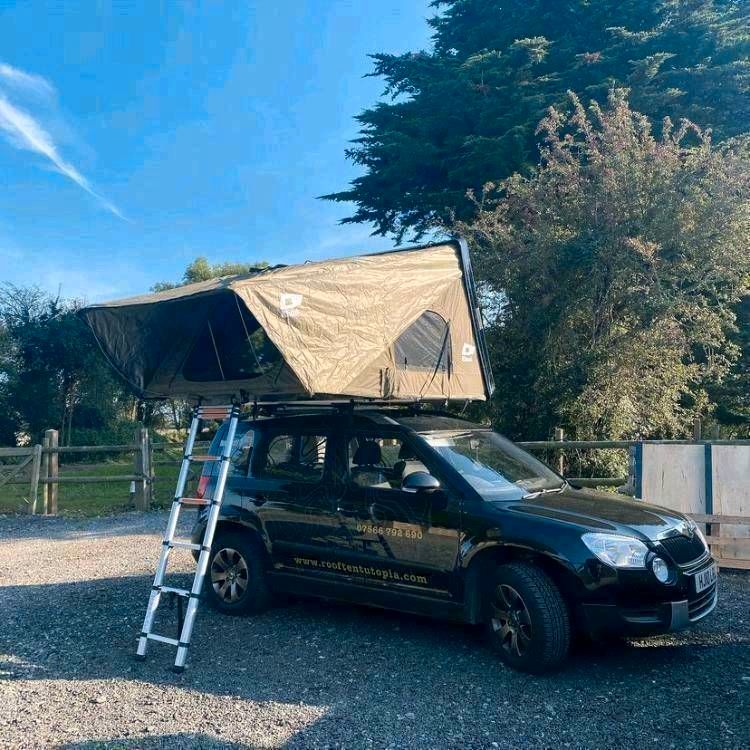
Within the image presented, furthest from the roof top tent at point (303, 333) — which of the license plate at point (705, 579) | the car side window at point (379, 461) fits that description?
the license plate at point (705, 579)

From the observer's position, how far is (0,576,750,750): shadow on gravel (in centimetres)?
454

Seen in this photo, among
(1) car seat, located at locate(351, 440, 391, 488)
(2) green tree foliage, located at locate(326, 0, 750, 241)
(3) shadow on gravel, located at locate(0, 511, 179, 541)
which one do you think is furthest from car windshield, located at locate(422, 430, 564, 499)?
(2) green tree foliage, located at locate(326, 0, 750, 241)

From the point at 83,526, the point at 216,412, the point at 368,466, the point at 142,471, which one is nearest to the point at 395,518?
the point at 368,466

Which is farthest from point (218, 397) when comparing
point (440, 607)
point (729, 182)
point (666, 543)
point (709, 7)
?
point (709, 7)

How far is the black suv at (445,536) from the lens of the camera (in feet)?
16.8

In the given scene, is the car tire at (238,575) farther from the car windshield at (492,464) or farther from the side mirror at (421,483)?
the car windshield at (492,464)

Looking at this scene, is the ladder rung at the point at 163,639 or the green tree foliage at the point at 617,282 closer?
the ladder rung at the point at 163,639

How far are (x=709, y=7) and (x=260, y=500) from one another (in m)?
22.4

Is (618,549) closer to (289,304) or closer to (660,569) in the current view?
(660,569)

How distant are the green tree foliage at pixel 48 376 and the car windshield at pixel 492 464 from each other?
23.9m

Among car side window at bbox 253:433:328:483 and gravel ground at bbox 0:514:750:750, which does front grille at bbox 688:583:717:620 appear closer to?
gravel ground at bbox 0:514:750:750

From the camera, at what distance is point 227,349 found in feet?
21.7

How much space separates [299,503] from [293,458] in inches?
17.9

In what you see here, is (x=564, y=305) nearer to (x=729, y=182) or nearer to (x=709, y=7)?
(x=729, y=182)
